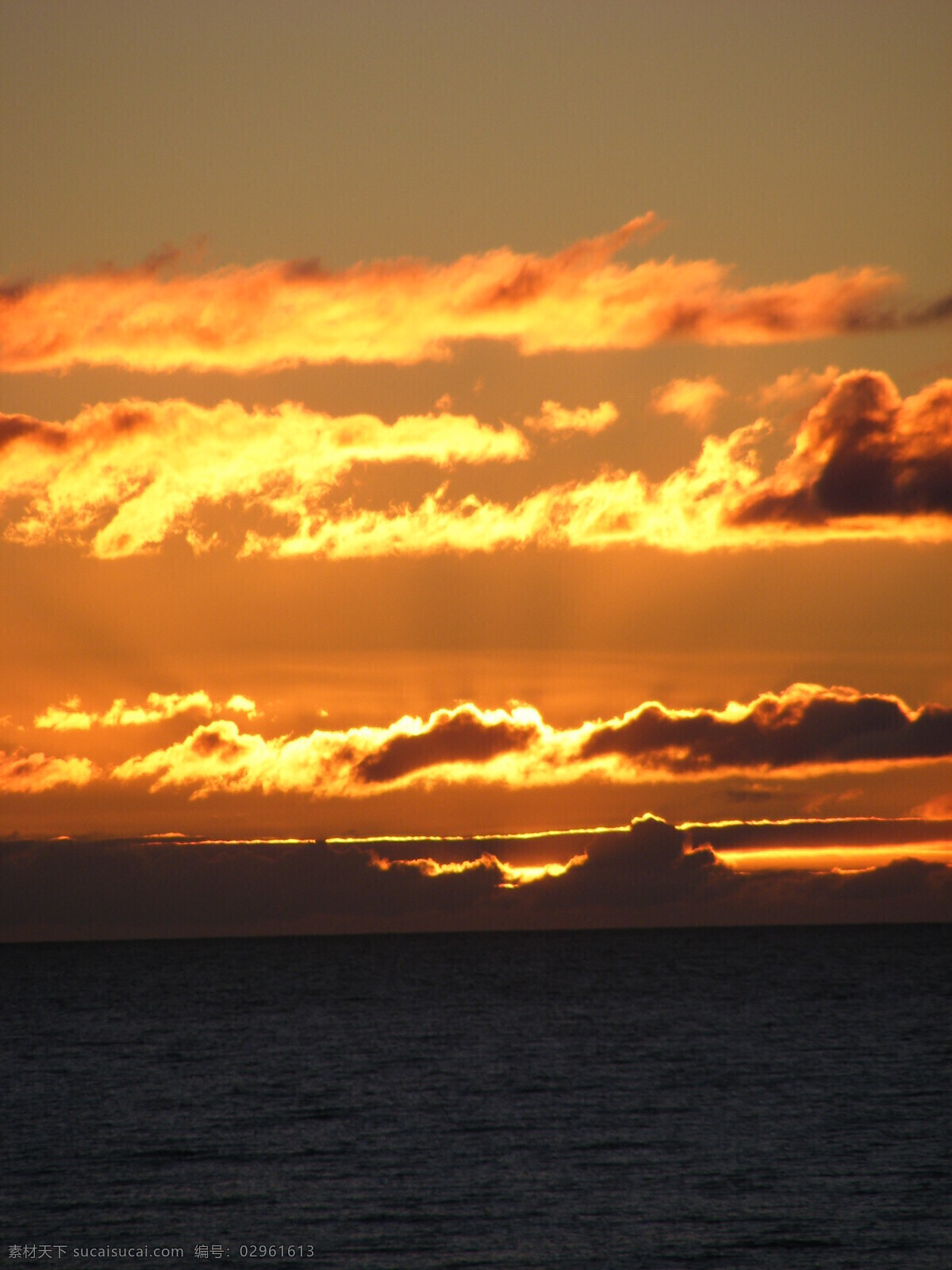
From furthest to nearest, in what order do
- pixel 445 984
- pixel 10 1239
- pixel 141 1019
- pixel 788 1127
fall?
pixel 445 984
pixel 141 1019
pixel 788 1127
pixel 10 1239

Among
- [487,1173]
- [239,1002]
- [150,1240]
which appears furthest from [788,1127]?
[239,1002]

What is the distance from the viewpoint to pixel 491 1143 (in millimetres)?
62969

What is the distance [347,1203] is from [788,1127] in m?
23.3

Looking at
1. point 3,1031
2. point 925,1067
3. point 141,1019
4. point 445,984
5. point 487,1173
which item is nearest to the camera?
point 487,1173

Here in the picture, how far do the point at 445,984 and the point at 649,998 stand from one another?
4281 cm

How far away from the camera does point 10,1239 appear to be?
46281 millimetres

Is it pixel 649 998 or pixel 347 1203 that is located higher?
pixel 347 1203

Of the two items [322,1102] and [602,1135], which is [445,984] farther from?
[602,1135]

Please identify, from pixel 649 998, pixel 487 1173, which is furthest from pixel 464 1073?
pixel 649 998

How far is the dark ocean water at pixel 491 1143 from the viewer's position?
152ft

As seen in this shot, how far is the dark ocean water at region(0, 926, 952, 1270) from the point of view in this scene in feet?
152

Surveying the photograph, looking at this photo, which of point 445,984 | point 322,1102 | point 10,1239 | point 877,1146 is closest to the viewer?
point 10,1239

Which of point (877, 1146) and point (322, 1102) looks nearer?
point (877, 1146)

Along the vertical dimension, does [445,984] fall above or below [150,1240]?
below
